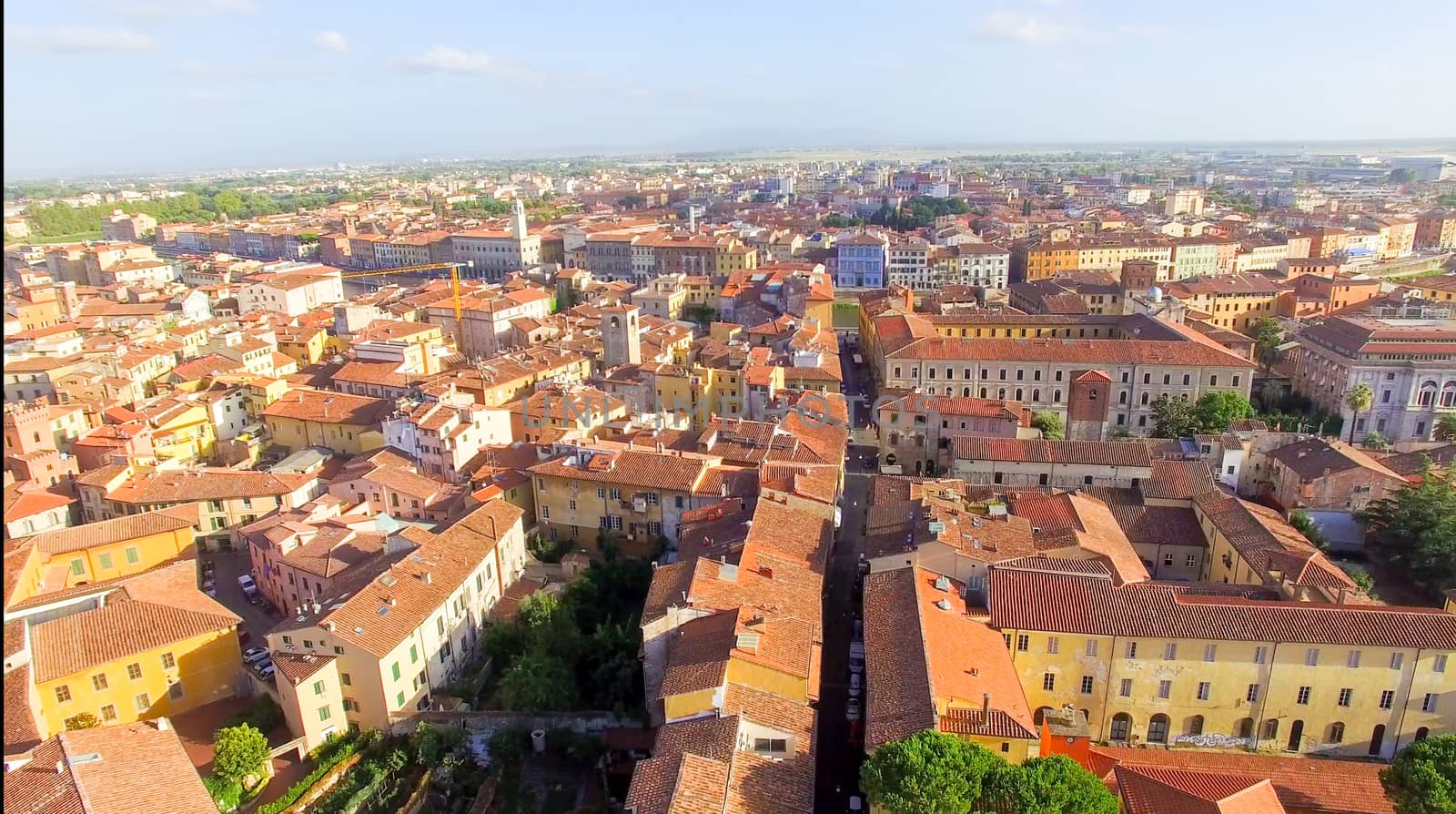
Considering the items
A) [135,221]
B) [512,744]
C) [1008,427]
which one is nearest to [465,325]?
[1008,427]

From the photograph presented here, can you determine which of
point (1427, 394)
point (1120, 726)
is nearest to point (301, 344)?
point (1120, 726)

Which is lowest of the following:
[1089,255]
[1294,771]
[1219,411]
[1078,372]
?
[1294,771]

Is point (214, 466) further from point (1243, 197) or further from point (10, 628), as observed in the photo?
point (1243, 197)

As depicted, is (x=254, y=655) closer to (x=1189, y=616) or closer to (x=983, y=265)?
(x=1189, y=616)

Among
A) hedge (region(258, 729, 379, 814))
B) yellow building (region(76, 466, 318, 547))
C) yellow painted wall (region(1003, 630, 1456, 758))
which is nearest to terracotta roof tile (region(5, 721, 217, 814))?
hedge (region(258, 729, 379, 814))

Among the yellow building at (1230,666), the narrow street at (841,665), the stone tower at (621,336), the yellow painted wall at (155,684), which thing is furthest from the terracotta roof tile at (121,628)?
the stone tower at (621,336)

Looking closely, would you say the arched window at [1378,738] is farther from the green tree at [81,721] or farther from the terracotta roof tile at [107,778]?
the green tree at [81,721]

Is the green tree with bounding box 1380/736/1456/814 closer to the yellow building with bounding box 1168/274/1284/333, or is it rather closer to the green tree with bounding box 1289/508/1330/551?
the green tree with bounding box 1289/508/1330/551
